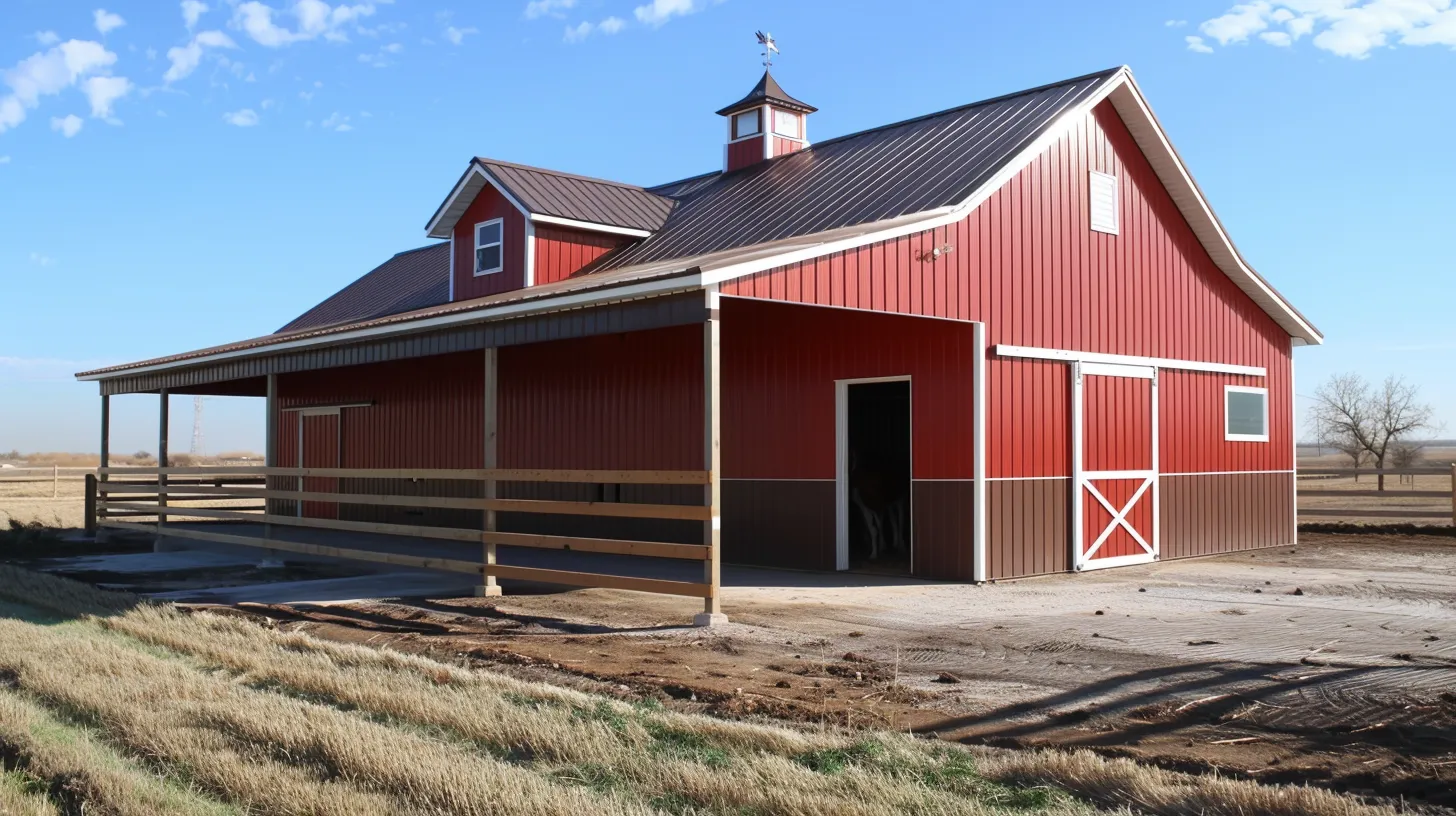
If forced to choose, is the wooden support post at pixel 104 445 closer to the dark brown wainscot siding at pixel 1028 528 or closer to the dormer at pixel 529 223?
the dormer at pixel 529 223

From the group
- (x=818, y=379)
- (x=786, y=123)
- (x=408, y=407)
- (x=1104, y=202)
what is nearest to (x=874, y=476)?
(x=818, y=379)

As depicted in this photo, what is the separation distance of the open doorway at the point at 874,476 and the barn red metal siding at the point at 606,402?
2.02 m

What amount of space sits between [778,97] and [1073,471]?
8911mm

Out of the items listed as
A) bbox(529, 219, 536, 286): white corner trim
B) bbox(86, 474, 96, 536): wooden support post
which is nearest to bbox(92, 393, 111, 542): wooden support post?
bbox(86, 474, 96, 536): wooden support post

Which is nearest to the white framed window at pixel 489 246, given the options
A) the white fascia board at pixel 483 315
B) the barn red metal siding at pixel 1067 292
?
the white fascia board at pixel 483 315

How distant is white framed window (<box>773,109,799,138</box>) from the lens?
20.5 metres

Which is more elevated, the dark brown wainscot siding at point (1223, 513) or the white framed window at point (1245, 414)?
the white framed window at point (1245, 414)

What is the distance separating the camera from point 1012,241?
46.8ft

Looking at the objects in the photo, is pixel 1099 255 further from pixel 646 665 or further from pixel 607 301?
pixel 646 665

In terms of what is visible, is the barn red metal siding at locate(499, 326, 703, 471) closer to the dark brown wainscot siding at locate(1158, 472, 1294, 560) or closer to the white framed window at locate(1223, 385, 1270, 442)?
the dark brown wainscot siding at locate(1158, 472, 1294, 560)

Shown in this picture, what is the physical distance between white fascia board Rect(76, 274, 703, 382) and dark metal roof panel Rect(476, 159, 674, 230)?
372 centimetres

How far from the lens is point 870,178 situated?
16016 millimetres

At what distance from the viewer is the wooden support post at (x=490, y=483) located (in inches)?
503

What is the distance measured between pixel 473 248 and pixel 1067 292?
9.22 meters
